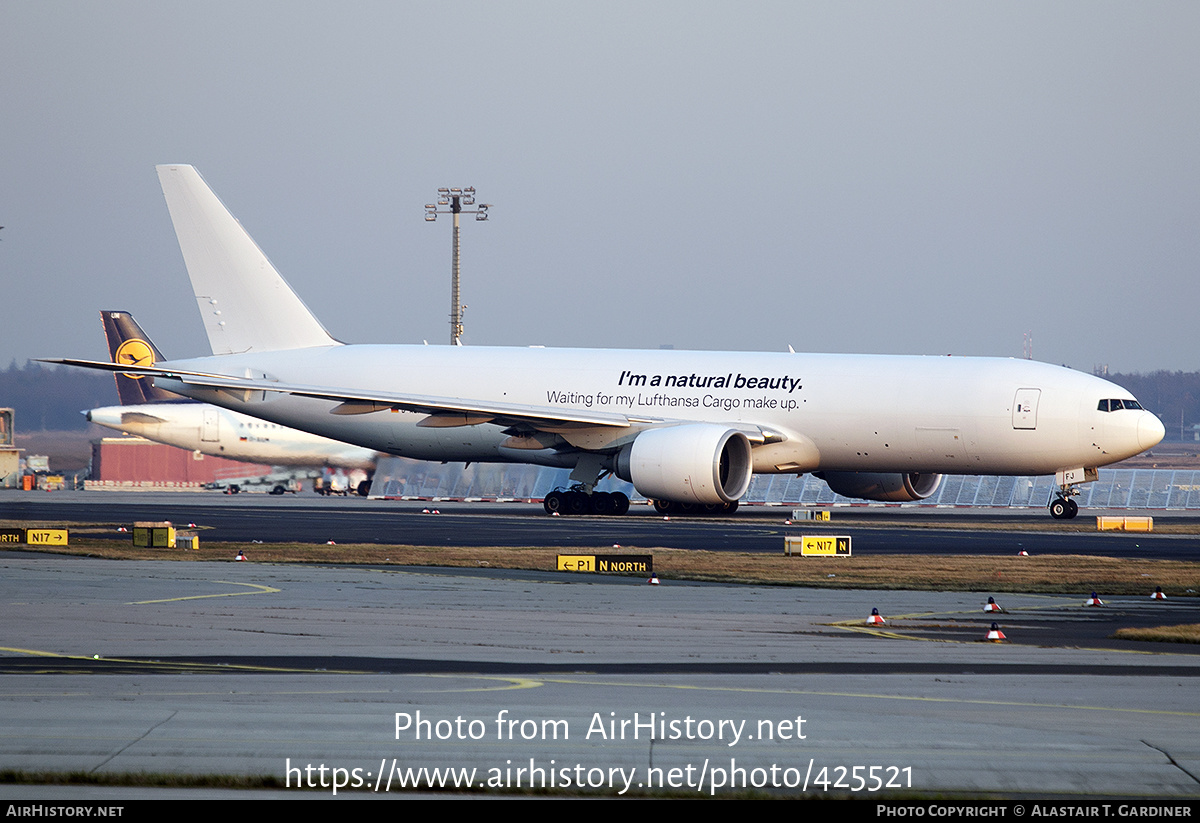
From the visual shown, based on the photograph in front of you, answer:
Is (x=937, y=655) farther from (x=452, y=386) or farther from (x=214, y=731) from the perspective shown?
(x=452, y=386)

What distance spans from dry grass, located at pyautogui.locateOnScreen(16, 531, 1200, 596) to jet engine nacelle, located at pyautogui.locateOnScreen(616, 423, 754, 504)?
10090mm

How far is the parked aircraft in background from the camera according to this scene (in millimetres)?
61094

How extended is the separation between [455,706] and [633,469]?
2769cm

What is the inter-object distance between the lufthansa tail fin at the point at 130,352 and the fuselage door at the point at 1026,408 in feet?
139

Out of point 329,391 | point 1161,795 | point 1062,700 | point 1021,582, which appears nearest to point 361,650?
point 1062,700

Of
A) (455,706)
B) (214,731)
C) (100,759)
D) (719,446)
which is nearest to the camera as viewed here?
(100,759)

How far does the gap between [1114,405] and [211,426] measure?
41.2 m

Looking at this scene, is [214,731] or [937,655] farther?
[937,655]

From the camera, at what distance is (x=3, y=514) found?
39.5 meters

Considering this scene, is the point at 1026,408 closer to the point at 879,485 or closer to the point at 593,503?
the point at 879,485

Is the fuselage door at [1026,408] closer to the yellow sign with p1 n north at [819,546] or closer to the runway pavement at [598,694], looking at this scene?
the yellow sign with p1 n north at [819,546]

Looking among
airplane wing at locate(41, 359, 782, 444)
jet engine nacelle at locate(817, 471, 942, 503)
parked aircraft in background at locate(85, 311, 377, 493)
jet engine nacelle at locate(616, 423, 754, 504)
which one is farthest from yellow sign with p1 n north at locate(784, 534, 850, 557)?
parked aircraft in background at locate(85, 311, 377, 493)

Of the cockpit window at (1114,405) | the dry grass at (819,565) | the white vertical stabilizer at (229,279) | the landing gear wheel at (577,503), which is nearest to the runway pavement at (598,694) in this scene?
the dry grass at (819,565)

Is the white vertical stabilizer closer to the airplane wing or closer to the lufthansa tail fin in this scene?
the airplane wing
